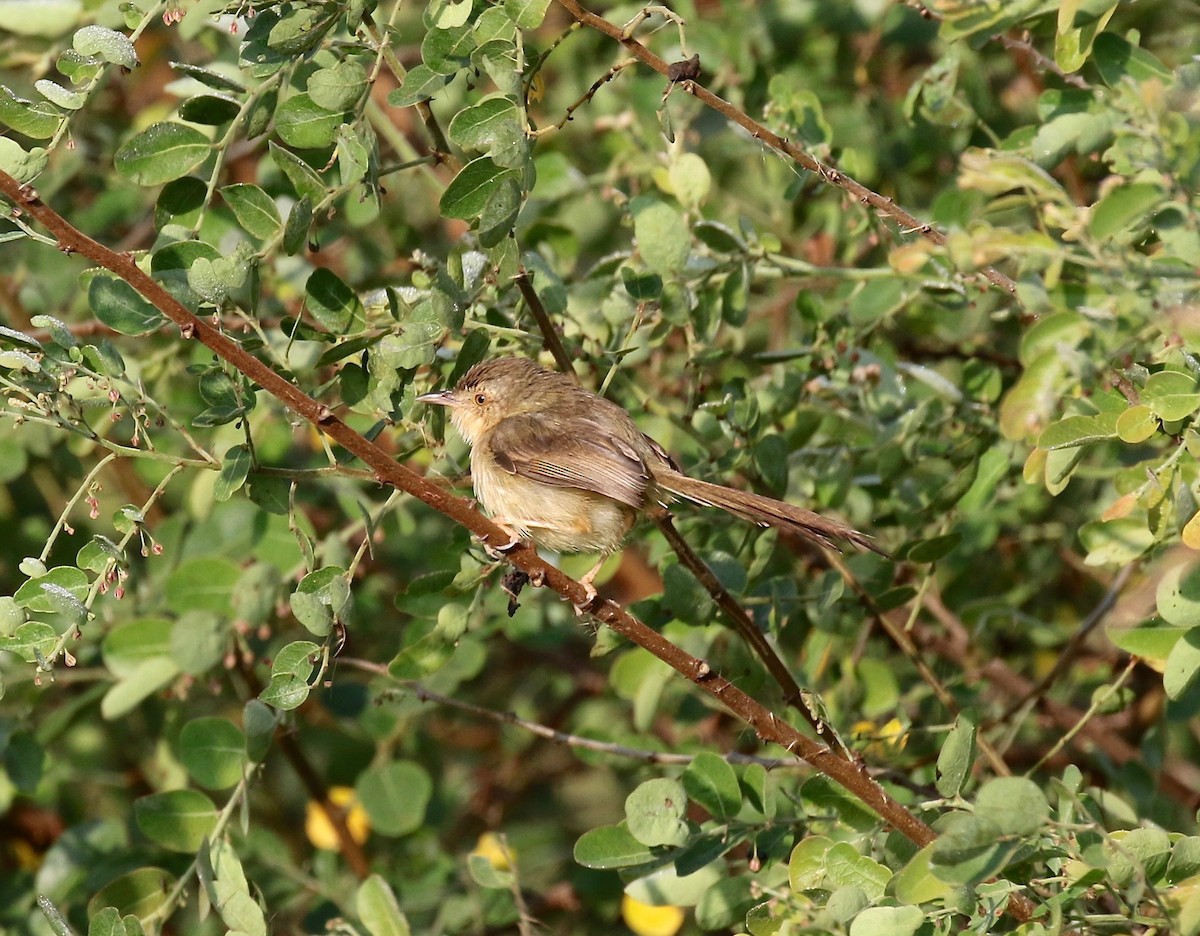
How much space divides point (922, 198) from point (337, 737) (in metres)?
3.21

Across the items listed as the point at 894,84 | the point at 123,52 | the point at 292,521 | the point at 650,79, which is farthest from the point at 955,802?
the point at 894,84

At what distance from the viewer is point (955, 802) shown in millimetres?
2914

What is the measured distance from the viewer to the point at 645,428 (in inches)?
166

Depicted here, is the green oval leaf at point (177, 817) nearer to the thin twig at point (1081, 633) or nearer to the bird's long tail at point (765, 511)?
the bird's long tail at point (765, 511)

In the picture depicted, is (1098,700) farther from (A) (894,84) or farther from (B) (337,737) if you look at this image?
(A) (894,84)

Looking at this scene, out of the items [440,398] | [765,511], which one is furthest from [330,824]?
[765,511]

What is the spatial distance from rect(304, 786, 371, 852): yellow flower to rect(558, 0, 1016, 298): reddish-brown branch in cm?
308

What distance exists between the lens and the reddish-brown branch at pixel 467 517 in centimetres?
253

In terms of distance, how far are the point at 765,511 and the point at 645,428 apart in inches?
29.7

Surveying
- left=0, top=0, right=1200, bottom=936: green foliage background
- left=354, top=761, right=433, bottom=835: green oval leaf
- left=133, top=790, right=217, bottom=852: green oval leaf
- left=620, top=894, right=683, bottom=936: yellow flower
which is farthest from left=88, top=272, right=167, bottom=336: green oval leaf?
left=620, top=894, right=683, bottom=936: yellow flower

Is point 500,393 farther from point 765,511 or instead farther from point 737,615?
point 737,615

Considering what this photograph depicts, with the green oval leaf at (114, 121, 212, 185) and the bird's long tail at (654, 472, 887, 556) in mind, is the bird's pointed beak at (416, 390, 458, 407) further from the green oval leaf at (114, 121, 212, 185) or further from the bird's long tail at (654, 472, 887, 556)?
the green oval leaf at (114, 121, 212, 185)

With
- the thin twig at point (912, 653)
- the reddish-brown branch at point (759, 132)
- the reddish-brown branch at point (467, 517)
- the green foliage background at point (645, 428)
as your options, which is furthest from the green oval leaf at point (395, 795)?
the reddish-brown branch at point (759, 132)

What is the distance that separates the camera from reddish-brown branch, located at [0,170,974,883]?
2.53 meters
